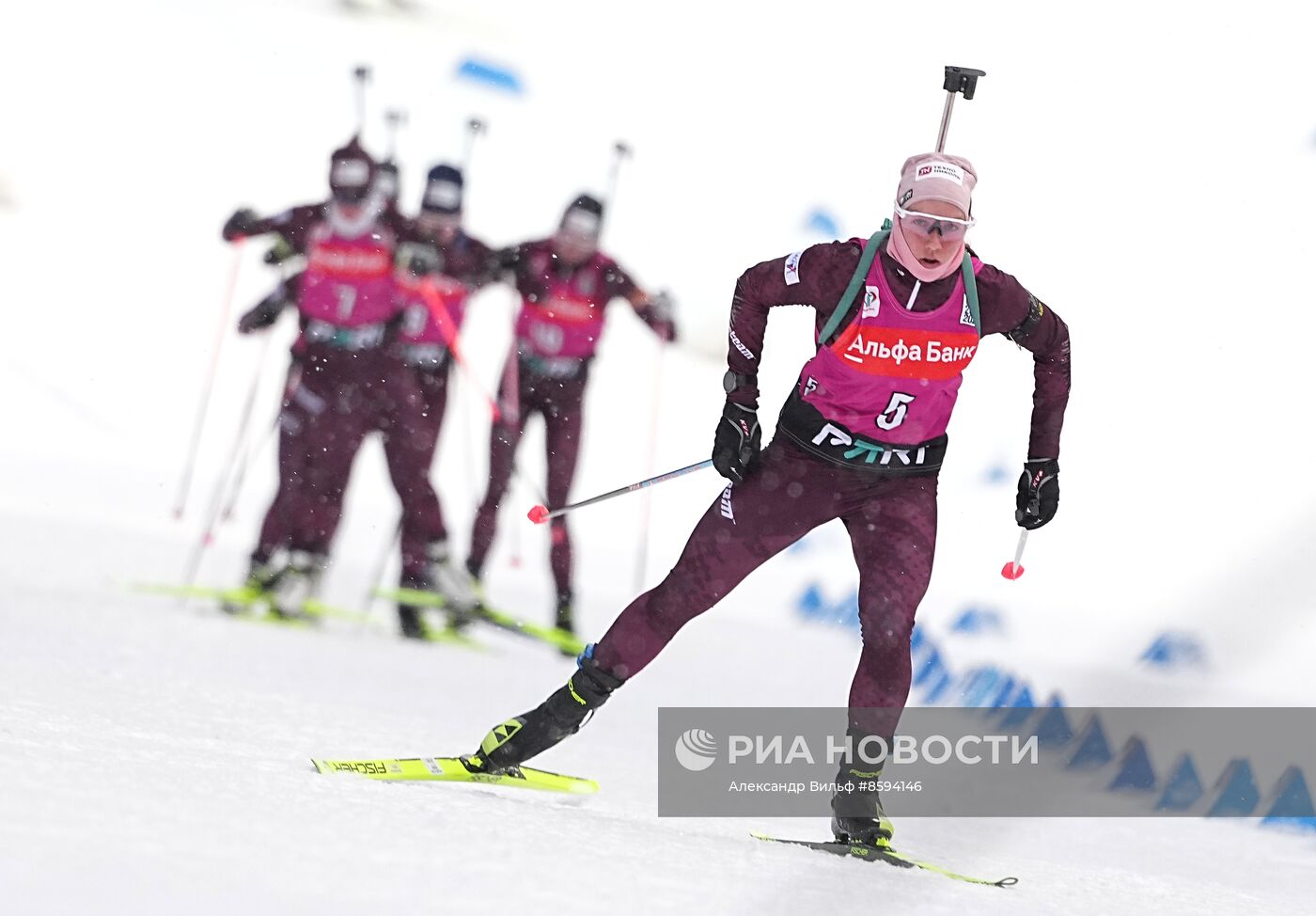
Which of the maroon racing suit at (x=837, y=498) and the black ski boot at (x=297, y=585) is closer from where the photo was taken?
the maroon racing suit at (x=837, y=498)

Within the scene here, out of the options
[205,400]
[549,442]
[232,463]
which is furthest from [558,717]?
[232,463]

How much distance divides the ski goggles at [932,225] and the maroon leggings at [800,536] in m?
0.54

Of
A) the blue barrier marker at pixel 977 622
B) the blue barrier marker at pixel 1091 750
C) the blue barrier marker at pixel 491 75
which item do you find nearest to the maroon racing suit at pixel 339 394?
the blue barrier marker at pixel 1091 750

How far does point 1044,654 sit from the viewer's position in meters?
9.88

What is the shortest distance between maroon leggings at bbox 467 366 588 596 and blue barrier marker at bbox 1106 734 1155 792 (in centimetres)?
271

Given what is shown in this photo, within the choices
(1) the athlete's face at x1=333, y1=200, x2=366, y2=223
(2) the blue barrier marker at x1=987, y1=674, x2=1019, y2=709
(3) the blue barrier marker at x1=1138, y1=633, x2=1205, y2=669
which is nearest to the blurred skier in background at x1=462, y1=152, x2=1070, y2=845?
(1) the athlete's face at x1=333, y1=200, x2=366, y2=223

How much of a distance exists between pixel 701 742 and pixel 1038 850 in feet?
3.19

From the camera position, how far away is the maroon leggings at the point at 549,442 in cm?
755

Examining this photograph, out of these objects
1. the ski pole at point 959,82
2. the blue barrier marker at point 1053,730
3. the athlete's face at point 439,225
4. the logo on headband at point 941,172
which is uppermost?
the athlete's face at point 439,225

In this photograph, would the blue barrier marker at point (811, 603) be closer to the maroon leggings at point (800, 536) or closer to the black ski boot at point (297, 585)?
the black ski boot at point (297, 585)

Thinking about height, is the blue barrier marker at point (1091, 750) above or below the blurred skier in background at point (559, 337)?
below

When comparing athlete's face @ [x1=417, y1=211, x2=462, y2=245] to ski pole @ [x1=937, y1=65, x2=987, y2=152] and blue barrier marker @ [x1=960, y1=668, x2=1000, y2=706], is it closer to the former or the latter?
blue barrier marker @ [x1=960, y1=668, x2=1000, y2=706]

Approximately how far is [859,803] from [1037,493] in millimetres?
810

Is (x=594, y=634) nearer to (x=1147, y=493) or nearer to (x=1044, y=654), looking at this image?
(x=1044, y=654)
